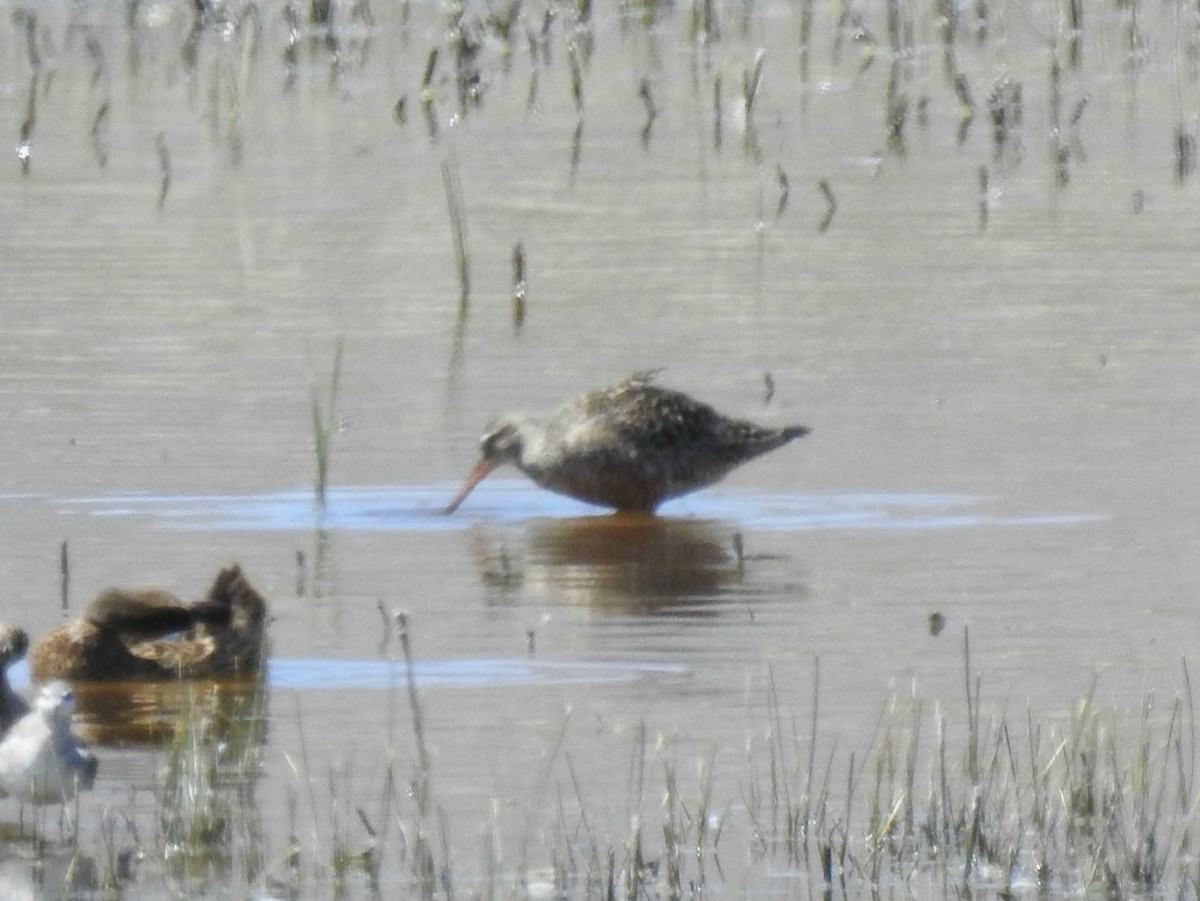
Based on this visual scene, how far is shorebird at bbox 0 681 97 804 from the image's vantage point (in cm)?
645

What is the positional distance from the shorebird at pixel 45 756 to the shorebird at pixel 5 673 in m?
0.89

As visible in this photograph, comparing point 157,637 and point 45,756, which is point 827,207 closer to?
point 157,637

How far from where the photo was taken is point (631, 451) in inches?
428

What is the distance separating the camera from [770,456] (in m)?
11.6

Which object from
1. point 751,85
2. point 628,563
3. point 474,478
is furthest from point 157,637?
point 751,85

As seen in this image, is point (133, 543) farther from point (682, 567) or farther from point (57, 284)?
point (57, 284)

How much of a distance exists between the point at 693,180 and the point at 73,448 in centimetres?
634

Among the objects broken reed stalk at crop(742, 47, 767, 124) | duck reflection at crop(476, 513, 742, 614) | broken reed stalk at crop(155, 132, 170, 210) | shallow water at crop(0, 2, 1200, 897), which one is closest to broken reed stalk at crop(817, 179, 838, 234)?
shallow water at crop(0, 2, 1200, 897)

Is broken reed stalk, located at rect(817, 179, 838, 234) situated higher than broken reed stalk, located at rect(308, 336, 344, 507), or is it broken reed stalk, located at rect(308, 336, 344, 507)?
broken reed stalk, located at rect(817, 179, 838, 234)

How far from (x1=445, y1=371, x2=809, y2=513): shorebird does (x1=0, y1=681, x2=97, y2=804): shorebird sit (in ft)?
13.8

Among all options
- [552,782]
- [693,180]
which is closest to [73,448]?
[552,782]

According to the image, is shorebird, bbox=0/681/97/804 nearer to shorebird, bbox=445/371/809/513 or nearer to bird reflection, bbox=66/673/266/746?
bird reflection, bbox=66/673/266/746

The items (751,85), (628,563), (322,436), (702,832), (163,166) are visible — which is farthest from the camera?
(751,85)

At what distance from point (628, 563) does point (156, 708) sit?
2208 mm
